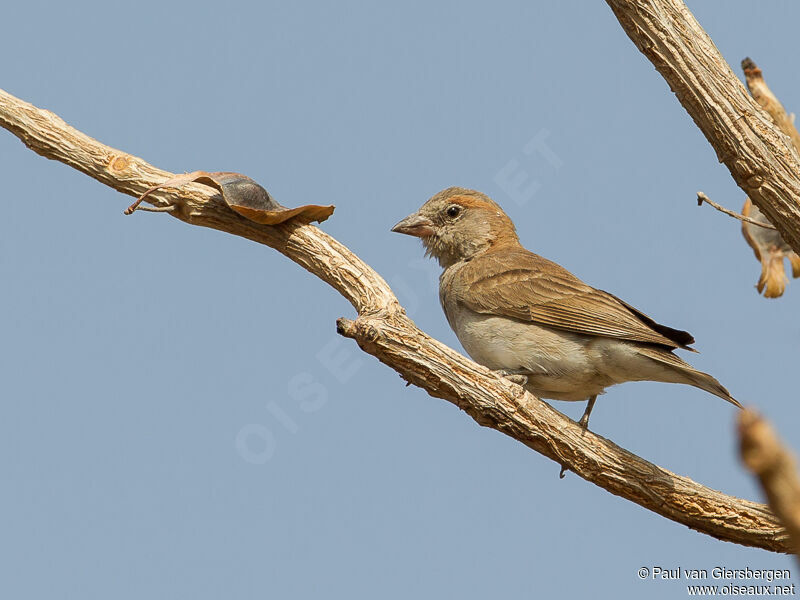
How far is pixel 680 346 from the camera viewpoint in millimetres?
5973

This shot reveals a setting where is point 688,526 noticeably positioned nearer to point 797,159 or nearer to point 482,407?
point 482,407

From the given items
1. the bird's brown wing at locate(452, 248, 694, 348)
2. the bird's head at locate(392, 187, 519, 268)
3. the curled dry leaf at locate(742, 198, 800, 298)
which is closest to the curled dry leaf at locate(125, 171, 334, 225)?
the bird's brown wing at locate(452, 248, 694, 348)

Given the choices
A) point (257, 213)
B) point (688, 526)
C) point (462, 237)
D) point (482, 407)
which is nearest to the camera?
point (482, 407)

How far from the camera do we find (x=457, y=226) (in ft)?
25.3

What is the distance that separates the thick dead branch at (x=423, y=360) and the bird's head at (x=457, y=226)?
176 centimetres

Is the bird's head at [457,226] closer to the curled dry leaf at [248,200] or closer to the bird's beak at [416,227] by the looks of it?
the bird's beak at [416,227]

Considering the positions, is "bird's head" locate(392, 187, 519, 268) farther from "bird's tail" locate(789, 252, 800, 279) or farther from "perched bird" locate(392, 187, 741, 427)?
"bird's tail" locate(789, 252, 800, 279)

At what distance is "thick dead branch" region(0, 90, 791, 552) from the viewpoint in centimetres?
514

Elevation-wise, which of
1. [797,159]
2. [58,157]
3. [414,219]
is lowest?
[58,157]

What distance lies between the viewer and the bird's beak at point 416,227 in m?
7.73

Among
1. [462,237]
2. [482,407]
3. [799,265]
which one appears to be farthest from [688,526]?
[462,237]

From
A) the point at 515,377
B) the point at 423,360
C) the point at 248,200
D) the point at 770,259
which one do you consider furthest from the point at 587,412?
the point at 248,200

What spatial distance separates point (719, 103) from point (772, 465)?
4299 millimetres

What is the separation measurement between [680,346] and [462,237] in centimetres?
231
